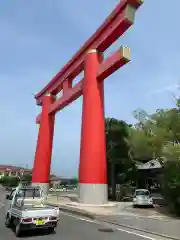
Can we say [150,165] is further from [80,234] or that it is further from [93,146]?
[80,234]

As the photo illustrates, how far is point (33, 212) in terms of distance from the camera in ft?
38.5

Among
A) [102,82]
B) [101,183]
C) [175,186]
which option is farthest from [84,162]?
[175,186]

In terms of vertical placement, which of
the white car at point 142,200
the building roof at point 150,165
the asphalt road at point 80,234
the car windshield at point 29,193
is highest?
the building roof at point 150,165

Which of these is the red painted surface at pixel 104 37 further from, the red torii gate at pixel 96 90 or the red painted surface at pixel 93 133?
the red painted surface at pixel 93 133

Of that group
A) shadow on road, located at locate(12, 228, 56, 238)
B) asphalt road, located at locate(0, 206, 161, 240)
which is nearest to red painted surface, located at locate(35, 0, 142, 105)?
asphalt road, located at locate(0, 206, 161, 240)

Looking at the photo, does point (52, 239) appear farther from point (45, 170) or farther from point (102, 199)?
point (45, 170)

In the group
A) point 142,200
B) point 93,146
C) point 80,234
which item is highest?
point 93,146

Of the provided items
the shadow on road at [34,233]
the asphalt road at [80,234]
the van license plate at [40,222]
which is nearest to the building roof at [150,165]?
the asphalt road at [80,234]

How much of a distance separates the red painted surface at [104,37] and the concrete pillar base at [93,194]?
1146 cm

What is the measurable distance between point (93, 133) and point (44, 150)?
13.2 metres

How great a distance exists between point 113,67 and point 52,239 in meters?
17.0

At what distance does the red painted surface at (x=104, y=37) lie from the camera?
79.9ft

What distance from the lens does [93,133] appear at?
86.8ft

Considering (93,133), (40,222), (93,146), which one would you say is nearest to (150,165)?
(93,146)
